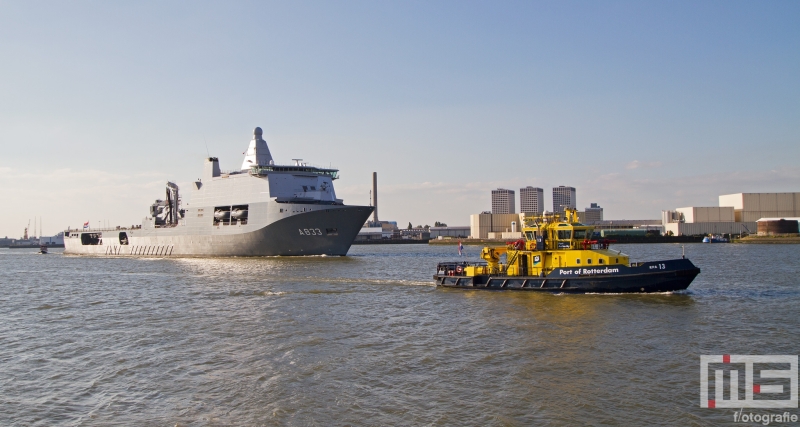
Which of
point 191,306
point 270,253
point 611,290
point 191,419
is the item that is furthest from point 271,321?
point 270,253

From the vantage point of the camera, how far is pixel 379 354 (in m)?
13.8

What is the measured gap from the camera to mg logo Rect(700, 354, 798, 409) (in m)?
9.95

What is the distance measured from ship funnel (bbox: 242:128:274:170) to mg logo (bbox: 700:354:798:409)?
5014cm

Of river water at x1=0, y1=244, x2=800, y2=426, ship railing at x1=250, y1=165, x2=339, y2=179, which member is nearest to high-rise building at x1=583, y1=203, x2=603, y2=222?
ship railing at x1=250, y1=165, x2=339, y2=179

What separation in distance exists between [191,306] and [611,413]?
58.5 feet

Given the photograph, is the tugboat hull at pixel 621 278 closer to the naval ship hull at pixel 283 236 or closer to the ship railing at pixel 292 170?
the naval ship hull at pixel 283 236

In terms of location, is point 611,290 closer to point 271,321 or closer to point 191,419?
point 271,321

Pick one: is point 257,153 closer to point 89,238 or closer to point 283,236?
point 283,236

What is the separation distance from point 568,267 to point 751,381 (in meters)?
12.5

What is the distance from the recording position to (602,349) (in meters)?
13.9

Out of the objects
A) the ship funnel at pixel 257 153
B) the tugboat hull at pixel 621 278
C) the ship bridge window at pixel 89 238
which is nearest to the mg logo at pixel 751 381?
the tugboat hull at pixel 621 278

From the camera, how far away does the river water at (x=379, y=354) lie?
991 centimetres

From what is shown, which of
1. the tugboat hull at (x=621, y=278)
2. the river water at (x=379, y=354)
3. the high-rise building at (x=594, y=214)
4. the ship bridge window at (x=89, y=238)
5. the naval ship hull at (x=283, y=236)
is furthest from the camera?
the high-rise building at (x=594, y=214)

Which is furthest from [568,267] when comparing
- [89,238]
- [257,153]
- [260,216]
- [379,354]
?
[89,238]
